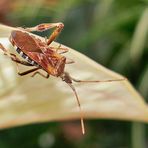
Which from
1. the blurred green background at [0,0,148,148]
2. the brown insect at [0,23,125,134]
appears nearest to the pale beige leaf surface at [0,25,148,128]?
→ the brown insect at [0,23,125,134]

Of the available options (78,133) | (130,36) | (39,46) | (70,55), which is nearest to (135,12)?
(130,36)

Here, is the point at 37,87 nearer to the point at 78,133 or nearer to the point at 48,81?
the point at 48,81

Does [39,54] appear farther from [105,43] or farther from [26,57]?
[105,43]

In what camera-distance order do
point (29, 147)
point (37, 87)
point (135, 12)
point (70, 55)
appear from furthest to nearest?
point (135, 12), point (29, 147), point (37, 87), point (70, 55)

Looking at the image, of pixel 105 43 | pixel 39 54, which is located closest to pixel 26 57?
pixel 39 54

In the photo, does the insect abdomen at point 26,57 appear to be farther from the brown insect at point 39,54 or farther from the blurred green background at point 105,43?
the blurred green background at point 105,43

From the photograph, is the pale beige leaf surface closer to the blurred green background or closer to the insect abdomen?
the insect abdomen
